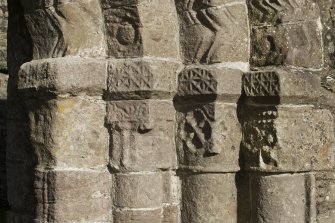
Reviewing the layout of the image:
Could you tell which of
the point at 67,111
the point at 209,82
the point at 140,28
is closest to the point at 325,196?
the point at 209,82

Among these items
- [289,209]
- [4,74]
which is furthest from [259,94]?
[4,74]

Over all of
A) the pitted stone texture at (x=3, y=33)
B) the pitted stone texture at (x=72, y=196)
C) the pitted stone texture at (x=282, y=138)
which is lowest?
the pitted stone texture at (x=72, y=196)

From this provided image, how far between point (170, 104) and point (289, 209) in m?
0.80

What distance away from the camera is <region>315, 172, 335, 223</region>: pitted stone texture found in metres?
3.96

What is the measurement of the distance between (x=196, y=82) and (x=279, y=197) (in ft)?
2.32

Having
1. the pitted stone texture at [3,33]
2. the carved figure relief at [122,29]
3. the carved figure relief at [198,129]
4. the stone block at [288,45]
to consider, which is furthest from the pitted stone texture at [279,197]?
the pitted stone texture at [3,33]

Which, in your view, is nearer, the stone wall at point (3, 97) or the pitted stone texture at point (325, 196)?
the pitted stone texture at point (325, 196)

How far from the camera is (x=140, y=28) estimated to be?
362cm

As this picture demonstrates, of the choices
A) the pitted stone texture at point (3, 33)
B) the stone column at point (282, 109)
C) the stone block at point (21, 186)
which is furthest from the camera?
the pitted stone texture at point (3, 33)

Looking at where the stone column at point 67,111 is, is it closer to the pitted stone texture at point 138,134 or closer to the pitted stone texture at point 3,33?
the pitted stone texture at point 138,134

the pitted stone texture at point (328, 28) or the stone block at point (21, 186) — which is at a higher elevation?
the pitted stone texture at point (328, 28)

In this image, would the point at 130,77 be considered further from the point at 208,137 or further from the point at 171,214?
the point at 171,214

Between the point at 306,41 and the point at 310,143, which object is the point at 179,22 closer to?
the point at 306,41

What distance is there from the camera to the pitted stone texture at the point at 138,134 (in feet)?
11.8
